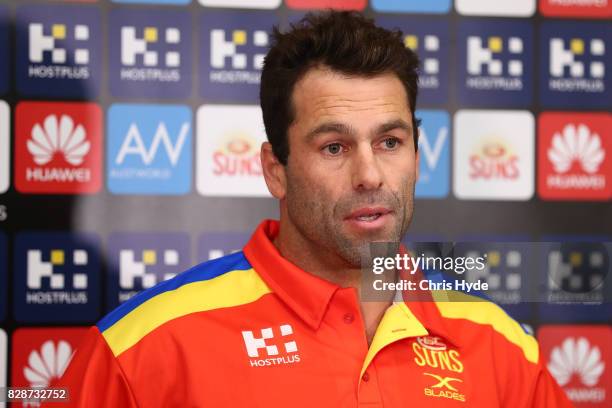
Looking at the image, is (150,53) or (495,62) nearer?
(150,53)

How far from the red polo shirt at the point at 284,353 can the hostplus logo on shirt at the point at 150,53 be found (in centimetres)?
73

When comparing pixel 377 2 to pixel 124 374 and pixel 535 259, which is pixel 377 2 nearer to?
pixel 535 259

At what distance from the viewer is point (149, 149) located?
2.17 m

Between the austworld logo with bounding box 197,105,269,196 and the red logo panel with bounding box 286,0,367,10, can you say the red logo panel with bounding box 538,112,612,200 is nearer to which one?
the red logo panel with bounding box 286,0,367,10

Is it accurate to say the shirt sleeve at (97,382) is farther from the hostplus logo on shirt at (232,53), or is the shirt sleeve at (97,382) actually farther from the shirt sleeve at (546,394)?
the hostplus logo on shirt at (232,53)

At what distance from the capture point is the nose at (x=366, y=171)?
1.45 m

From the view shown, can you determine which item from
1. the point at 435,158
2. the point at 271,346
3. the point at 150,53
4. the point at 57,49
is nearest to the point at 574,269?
the point at 435,158

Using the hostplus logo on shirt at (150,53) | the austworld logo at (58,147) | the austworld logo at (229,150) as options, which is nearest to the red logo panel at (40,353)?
the austworld logo at (58,147)

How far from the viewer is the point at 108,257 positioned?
2.16 metres

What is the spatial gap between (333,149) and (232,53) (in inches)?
30.5

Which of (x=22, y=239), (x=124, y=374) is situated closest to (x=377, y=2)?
(x=22, y=239)

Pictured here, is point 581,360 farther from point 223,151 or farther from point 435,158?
point 223,151

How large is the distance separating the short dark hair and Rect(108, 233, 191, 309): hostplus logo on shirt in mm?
635

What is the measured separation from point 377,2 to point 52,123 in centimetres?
91
